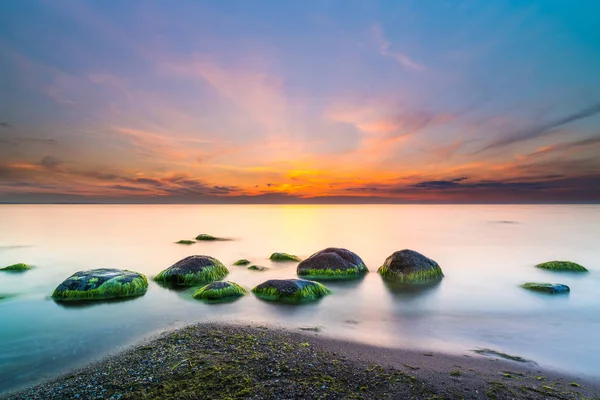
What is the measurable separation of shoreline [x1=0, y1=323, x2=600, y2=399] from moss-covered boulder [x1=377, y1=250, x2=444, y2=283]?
23.2 feet

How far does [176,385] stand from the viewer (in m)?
5.12

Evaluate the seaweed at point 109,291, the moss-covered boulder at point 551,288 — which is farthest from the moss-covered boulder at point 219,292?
the moss-covered boulder at point 551,288

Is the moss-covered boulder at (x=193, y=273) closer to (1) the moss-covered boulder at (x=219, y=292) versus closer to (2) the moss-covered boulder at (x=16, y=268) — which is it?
(1) the moss-covered boulder at (x=219, y=292)

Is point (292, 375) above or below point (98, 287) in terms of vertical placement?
above

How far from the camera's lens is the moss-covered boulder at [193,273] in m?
13.1

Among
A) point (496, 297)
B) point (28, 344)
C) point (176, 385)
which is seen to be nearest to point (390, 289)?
point (496, 297)

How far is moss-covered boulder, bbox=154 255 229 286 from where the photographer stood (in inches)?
516

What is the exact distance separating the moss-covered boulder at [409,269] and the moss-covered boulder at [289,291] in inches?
173

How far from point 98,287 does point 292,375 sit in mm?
8880

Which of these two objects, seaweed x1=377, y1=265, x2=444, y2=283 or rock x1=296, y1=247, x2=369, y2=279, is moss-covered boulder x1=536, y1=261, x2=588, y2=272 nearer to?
seaweed x1=377, y1=265, x2=444, y2=283

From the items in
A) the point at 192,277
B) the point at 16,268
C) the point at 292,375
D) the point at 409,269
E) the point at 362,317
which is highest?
the point at 292,375

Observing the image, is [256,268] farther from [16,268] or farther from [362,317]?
[16,268]

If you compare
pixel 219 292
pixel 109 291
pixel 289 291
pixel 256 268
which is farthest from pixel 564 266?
pixel 109 291

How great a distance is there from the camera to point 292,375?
5.50 m
